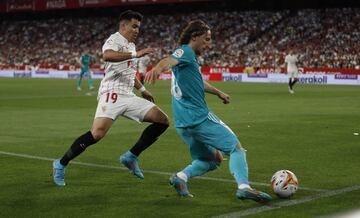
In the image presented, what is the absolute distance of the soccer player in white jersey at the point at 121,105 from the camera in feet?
26.9

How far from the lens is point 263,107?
20922mm

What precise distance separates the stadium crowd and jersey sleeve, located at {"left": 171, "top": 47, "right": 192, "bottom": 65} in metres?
32.1

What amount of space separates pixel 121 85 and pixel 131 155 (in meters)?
0.95

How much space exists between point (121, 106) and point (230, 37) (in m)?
45.2

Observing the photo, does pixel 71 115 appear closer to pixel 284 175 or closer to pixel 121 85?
pixel 121 85

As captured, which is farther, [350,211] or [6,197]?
[6,197]

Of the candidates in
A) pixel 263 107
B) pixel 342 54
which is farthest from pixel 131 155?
pixel 342 54

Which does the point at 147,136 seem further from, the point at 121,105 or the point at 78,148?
the point at 78,148

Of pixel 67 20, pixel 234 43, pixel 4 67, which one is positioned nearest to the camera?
pixel 234 43

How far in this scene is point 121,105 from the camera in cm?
844

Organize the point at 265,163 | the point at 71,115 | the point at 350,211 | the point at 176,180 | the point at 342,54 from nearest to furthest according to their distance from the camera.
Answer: the point at 350,211 < the point at 176,180 < the point at 265,163 < the point at 71,115 < the point at 342,54

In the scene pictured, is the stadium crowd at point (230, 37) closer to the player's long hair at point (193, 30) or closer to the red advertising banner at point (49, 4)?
the red advertising banner at point (49, 4)

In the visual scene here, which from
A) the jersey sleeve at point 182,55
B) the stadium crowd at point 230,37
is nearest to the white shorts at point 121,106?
the jersey sleeve at point 182,55

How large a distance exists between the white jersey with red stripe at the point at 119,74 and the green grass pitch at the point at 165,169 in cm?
119
